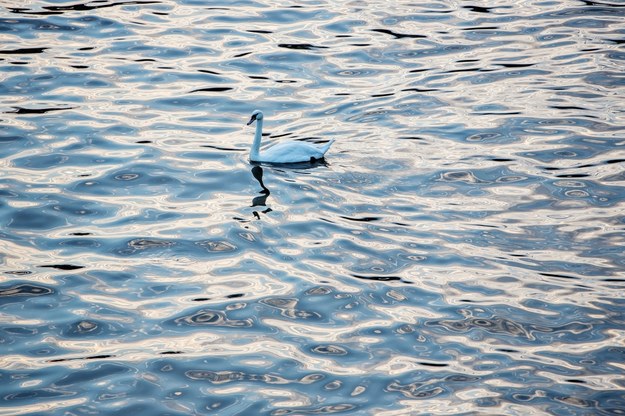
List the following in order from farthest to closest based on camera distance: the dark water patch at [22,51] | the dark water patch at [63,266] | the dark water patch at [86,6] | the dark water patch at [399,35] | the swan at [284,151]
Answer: the dark water patch at [86,6], the dark water patch at [399,35], the dark water patch at [22,51], the swan at [284,151], the dark water patch at [63,266]

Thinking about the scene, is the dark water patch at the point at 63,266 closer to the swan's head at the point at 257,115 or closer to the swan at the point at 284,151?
the swan at the point at 284,151

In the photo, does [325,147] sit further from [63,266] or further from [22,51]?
[22,51]

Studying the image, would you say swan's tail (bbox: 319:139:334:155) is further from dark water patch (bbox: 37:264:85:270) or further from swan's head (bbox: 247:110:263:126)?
dark water patch (bbox: 37:264:85:270)

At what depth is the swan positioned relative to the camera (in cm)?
1529

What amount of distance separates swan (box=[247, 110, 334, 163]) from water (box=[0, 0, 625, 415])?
0.75 feet

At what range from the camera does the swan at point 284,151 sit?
15289 mm

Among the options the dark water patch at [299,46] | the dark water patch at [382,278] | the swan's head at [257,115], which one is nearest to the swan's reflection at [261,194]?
the swan's head at [257,115]

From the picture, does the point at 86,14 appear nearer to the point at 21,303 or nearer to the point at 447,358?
the point at 21,303

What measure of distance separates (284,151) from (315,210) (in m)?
1.74

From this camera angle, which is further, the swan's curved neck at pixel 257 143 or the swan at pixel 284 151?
the swan's curved neck at pixel 257 143

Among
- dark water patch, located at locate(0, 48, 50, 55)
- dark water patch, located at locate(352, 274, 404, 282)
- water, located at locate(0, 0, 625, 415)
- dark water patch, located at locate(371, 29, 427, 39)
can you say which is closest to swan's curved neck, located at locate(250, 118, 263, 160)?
water, located at locate(0, 0, 625, 415)

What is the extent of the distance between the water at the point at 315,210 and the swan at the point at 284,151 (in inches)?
9.0

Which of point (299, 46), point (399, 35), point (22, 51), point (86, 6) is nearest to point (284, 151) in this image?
point (299, 46)

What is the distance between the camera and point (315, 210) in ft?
46.1
